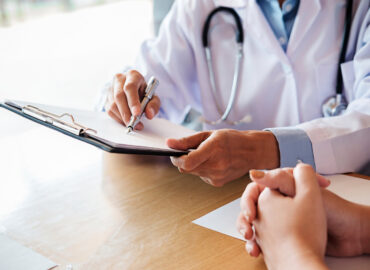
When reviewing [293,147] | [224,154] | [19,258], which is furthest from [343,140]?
[19,258]

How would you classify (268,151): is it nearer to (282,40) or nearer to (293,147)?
(293,147)

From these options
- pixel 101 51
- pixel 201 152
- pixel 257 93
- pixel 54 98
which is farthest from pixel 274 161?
pixel 101 51

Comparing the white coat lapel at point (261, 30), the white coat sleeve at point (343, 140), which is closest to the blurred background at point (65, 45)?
the white coat lapel at point (261, 30)

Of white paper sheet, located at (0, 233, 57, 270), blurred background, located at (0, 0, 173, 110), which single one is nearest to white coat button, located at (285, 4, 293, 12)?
white paper sheet, located at (0, 233, 57, 270)

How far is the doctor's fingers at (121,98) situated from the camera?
0.90 m

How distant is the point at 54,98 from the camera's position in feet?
8.98

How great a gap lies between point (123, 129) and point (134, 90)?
136mm

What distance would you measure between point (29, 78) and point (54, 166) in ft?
7.02

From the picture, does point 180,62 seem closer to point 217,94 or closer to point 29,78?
point 217,94

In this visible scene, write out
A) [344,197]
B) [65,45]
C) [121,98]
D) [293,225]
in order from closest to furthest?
[293,225] < [344,197] < [121,98] < [65,45]

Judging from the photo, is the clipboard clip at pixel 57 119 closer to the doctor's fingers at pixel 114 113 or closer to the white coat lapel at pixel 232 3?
the doctor's fingers at pixel 114 113

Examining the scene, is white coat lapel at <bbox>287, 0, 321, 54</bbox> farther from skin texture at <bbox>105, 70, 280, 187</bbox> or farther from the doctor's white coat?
skin texture at <bbox>105, 70, 280, 187</bbox>

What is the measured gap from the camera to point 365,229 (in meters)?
0.58

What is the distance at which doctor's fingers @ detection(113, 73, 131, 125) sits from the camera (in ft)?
2.94
